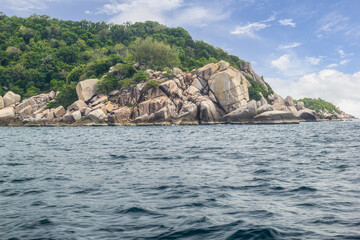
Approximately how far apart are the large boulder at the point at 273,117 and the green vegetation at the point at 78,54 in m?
28.8

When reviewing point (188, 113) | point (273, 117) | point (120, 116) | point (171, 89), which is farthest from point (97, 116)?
point (273, 117)

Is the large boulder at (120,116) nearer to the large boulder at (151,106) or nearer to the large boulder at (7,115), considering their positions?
the large boulder at (151,106)

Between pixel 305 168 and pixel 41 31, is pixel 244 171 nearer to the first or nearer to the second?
pixel 305 168

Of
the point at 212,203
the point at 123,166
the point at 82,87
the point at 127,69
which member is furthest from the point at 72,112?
the point at 212,203

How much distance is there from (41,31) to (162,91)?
81108 millimetres

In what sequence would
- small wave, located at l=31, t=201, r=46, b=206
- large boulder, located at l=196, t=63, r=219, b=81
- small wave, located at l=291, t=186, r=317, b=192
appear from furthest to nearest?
large boulder, located at l=196, t=63, r=219, b=81
small wave, located at l=291, t=186, r=317, b=192
small wave, located at l=31, t=201, r=46, b=206

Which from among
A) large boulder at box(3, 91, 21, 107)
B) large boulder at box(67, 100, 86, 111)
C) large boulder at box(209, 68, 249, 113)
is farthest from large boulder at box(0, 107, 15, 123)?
large boulder at box(209, 68, 249, 113)

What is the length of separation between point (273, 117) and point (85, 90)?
45.0 meters

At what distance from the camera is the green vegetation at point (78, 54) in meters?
81.2

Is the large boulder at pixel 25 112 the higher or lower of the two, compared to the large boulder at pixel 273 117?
higher

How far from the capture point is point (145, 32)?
134 meters

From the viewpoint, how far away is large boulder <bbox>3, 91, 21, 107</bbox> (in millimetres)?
72375

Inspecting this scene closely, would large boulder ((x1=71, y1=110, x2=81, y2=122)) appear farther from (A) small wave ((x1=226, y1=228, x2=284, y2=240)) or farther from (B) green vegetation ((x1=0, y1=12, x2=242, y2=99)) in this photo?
(A) small wave ((x1=226, y1=228, x2=284, y2=240))

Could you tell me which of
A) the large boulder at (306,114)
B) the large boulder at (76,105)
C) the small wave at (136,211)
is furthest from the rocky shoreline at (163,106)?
the small wave at (136,211)
